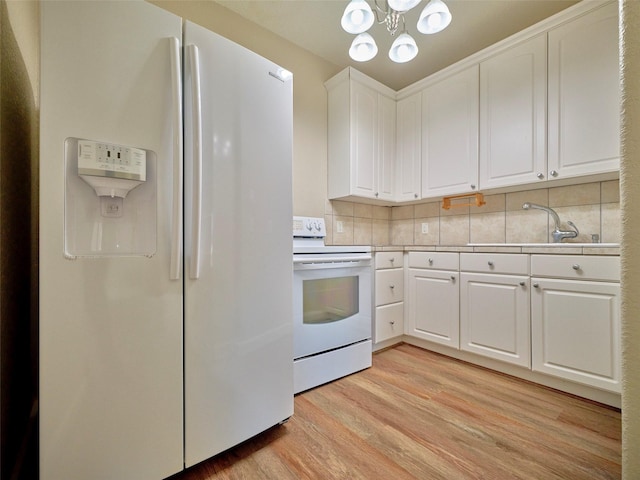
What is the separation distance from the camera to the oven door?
164cm

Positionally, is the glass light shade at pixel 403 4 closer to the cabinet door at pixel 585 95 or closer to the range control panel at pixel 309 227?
the cabinet door at pixel 585 95

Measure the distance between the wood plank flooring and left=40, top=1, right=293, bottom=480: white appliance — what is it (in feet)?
0.46

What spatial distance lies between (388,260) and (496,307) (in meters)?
0.79

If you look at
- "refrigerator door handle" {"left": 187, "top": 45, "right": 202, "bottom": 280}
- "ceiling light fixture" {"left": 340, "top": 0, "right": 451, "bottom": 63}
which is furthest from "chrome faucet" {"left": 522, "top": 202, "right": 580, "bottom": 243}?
"refrigerator door handle" {"left": 187, "top": 45, "right": 202, "bottom": 280}

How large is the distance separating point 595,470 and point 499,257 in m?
1.09

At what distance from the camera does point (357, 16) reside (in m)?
1.49

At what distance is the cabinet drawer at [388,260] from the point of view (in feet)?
7.22

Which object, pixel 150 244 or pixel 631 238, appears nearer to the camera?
pixel 631 238

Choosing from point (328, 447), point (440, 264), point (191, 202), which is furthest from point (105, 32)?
point (440, 264)

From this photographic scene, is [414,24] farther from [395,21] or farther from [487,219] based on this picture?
[487,219]

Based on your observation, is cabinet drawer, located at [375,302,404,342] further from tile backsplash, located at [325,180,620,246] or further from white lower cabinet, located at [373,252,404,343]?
tile backsplash, located at [325,180,620,246]

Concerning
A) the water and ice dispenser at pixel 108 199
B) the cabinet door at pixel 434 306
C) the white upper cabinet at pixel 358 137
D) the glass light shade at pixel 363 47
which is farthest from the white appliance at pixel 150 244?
the cabinet door at pixel 434 306

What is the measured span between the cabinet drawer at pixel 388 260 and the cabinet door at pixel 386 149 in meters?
0.59

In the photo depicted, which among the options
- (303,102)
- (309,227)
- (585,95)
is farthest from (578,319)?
(303,102)
